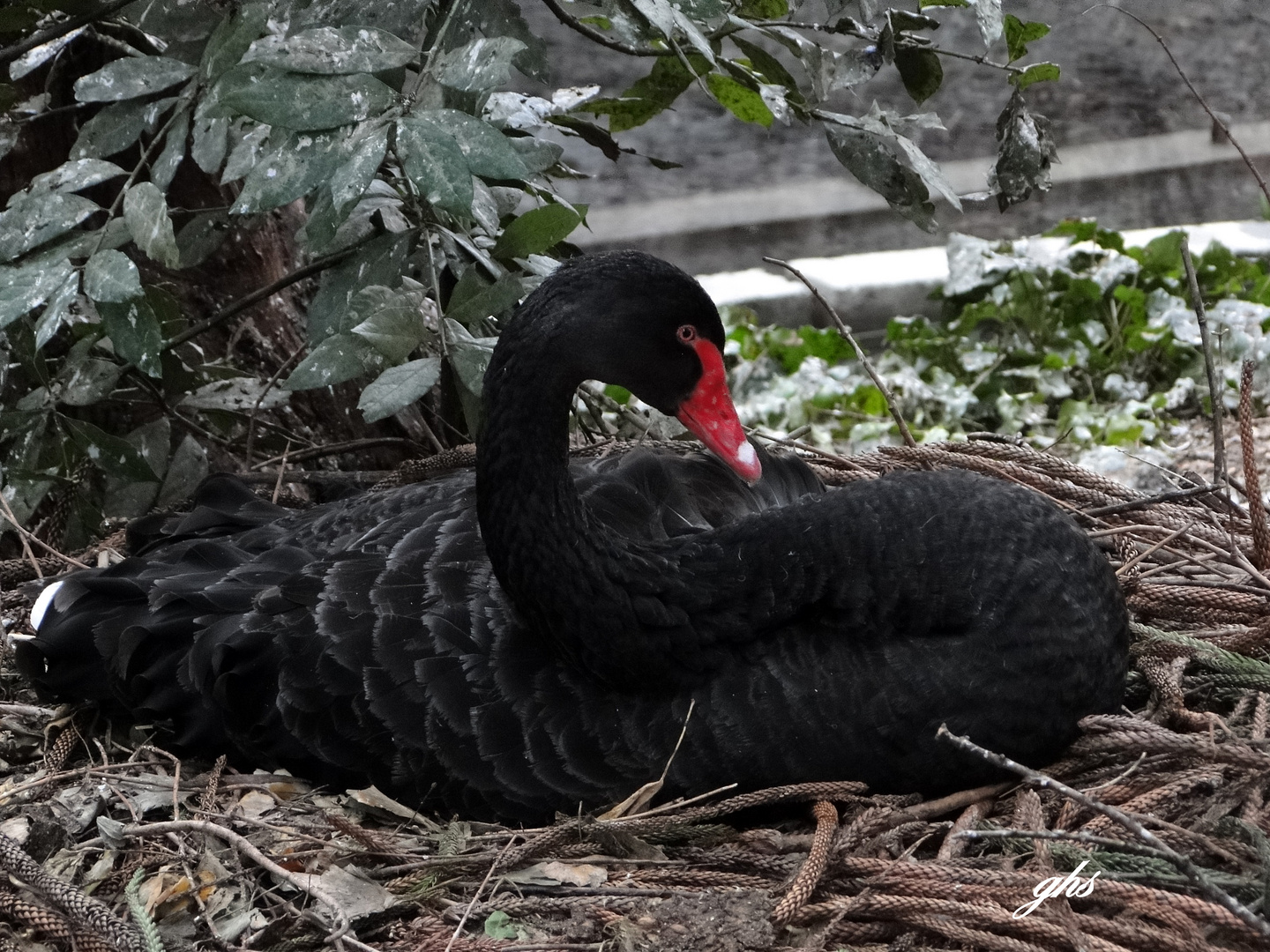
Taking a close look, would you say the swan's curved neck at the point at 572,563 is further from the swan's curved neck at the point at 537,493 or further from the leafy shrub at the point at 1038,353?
the leafy shrub at the point at 1038,353

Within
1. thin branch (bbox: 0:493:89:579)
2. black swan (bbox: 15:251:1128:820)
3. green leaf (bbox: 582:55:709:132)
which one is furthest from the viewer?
green leaf (bbox: 582:55:709:132)

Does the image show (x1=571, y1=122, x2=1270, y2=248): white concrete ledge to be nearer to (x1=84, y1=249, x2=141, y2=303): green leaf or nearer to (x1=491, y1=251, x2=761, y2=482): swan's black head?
(x1=84, y1=249, x2=141, y2=303): green leaf

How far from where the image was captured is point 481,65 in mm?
1795

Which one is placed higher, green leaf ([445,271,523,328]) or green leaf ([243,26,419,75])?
green leaf ([243,26,419,75])

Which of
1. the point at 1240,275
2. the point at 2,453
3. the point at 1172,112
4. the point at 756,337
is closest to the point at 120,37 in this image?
the point at 2,453

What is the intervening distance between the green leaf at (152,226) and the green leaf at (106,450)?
53 cm

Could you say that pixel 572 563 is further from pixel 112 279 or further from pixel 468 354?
pixel 112 279

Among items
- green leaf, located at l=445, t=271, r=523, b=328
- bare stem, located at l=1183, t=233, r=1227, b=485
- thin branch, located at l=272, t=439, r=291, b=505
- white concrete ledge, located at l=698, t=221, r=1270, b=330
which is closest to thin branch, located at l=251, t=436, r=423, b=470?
thin branch, located at l=272, t=439, r=291, b=505

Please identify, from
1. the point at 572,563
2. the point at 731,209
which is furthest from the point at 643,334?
the point at 731,209

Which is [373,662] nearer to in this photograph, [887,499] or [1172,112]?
[887,499]

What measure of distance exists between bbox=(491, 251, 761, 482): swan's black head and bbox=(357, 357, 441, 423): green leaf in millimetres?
229

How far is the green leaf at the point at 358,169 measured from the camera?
174 centimetres

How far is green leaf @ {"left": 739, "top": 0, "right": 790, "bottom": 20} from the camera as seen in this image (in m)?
2.42

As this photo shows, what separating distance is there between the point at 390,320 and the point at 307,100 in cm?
44
